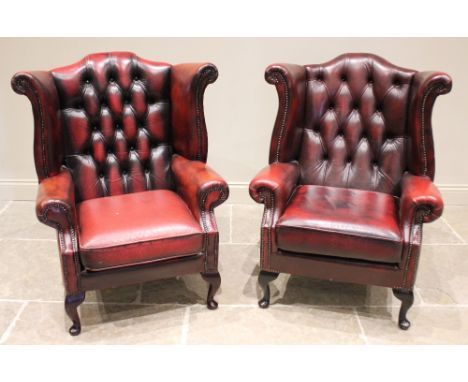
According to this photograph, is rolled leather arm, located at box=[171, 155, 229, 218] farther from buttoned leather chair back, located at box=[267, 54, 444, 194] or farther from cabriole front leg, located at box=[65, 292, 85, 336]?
cabriole front leg, located at box=[65, 292, 85, 336]

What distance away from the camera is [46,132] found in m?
2.09

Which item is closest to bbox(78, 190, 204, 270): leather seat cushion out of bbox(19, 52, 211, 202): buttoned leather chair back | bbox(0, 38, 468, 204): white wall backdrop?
bbox(19, 52, 211, 202): buttoned leather chair back

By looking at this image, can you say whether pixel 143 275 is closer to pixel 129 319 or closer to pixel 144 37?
pixel 129 319

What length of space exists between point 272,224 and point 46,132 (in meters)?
1.12

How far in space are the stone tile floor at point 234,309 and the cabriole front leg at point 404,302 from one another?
1.5 inches

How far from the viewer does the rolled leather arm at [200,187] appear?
2.02 m

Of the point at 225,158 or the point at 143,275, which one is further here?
the point at 225,158

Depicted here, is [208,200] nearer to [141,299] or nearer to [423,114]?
[141,299]

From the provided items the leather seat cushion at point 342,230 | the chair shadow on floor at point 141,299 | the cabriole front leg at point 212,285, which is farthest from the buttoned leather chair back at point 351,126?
the chair shadow on floor at point 141,299

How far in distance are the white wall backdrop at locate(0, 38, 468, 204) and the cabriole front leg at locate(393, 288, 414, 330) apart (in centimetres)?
159

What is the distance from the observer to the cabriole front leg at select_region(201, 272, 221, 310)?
2.11m

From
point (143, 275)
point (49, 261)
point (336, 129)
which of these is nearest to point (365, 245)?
point (336, 129)

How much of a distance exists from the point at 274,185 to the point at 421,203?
634 mm
